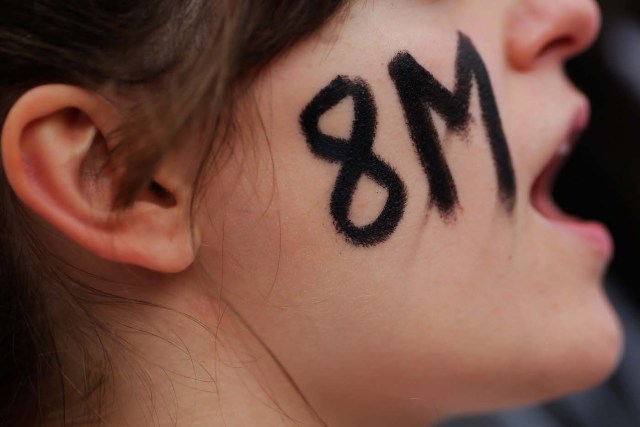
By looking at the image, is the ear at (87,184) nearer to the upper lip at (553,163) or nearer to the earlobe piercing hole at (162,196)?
the earlobe piercing hole at (162,196)

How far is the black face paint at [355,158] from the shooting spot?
0.73 meters

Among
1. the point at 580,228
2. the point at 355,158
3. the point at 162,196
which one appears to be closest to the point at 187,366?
the point at 162,196

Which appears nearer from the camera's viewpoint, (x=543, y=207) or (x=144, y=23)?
(x=144, y=23)

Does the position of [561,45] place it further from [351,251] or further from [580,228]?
[351,251]

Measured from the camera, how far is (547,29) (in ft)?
2.67

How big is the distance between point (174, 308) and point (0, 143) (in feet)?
0.79

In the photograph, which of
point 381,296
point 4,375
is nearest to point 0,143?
point 4,375

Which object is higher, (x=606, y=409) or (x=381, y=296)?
(x=381, y=296)

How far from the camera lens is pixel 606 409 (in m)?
1.29

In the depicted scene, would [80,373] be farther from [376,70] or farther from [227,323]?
[376,70]

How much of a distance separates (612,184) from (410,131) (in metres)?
0.68

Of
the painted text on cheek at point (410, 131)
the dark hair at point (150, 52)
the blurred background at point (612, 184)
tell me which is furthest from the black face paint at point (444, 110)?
the blurred background at point (612, 184)

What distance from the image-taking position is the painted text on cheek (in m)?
0.74

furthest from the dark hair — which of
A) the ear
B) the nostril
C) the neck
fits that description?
the nostril
